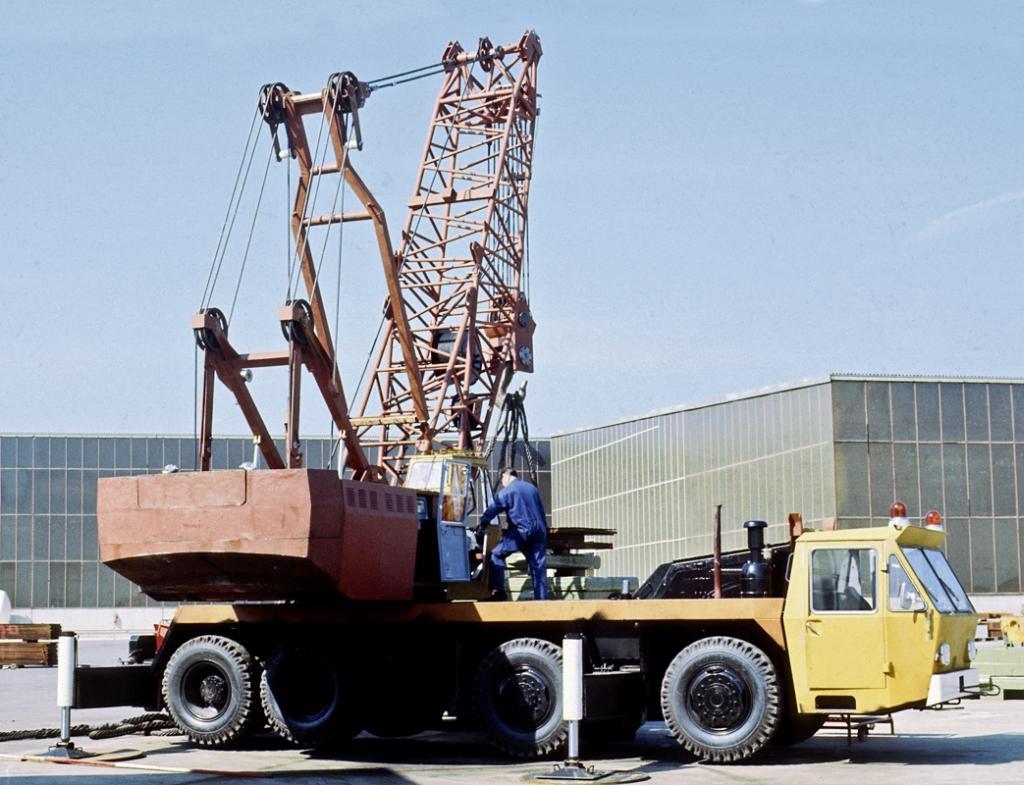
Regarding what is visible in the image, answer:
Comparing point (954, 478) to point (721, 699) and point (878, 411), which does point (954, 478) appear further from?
point (721, 699)

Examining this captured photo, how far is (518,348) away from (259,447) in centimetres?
2453

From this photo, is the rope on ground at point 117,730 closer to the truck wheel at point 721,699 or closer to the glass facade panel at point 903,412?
the truck wheel at point 721,699

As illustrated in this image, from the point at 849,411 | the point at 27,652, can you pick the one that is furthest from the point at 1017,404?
the point at 27,652

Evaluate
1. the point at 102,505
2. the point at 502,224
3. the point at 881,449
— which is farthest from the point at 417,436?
the point at 102,505

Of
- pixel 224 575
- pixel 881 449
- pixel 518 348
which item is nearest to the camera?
pixel 224 575

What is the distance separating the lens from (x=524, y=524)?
666 inches

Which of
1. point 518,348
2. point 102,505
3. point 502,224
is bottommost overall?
point 102,505

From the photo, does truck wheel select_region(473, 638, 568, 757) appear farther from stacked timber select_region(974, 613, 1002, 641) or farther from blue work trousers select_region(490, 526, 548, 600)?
stacked timber select_region(974, 613, 1002, 641)

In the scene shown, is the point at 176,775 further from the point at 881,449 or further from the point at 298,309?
the point at 881,449

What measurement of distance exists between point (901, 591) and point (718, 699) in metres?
2.08

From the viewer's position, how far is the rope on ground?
17.5 metres

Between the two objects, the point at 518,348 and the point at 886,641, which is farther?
the point at 518,348

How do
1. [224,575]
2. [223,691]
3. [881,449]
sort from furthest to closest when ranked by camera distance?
1. [881,449]
2. [223,691]
3. [224,575]

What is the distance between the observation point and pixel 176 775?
1414cm
